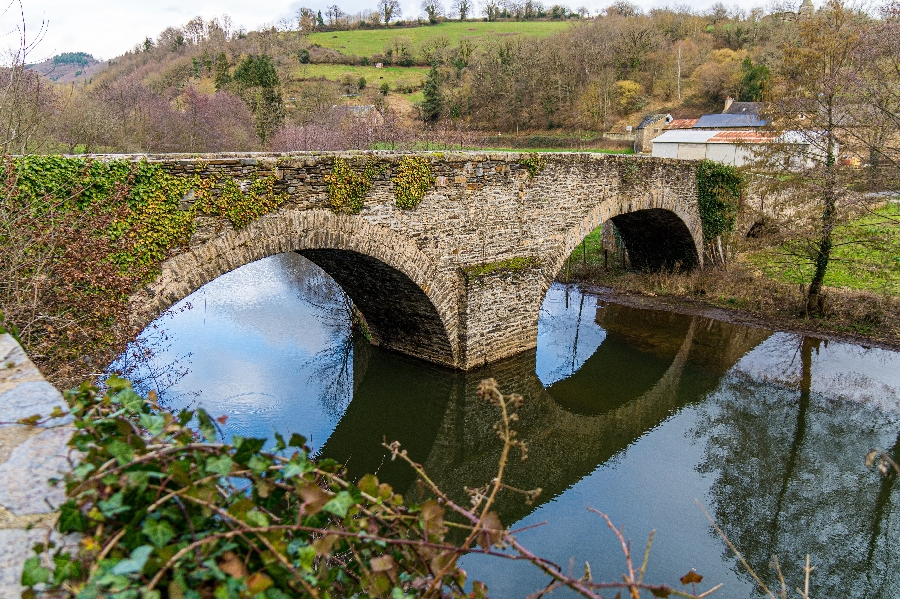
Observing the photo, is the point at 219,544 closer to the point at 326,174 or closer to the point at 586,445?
the point at 326,174

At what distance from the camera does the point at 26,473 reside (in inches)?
59.7

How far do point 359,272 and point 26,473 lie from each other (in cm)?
901

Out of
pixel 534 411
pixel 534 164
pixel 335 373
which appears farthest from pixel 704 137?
pixel 335 373

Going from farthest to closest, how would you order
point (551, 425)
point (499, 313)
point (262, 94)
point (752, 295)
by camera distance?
point (262, 94)
point (752, 295)
point (499, 313)
point (551, 425)

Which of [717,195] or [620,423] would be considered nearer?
[620,423]

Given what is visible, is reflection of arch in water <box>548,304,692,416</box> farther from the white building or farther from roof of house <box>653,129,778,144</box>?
roof of house <box>653,129,778,144</box>

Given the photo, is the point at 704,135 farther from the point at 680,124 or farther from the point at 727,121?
the point at 680,124

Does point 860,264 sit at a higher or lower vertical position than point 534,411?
higher

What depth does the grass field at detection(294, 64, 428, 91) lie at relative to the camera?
5006 cm

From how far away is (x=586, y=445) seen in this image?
9.59 metres

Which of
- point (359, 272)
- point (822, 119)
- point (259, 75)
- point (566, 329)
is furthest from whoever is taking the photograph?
point (259, 75)

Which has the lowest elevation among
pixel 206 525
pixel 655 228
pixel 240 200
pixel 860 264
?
pixel 860 264

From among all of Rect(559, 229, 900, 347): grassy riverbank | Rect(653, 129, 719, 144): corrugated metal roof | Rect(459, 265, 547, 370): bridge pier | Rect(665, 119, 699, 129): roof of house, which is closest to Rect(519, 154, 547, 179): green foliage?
Rect(459, 265, 547, 370): bridge pier

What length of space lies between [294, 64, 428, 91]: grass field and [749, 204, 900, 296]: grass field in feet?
128
